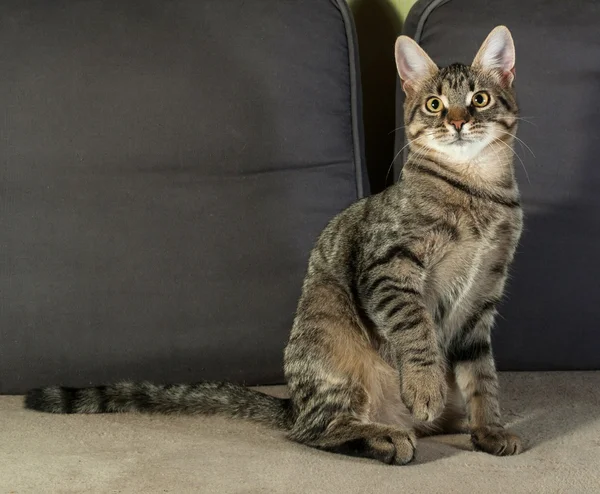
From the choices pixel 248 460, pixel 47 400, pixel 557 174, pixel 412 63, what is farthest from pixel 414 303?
pixel 47 400

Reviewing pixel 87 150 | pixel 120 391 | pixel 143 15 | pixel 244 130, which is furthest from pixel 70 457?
pixel 143 15

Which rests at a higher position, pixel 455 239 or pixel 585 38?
pixel 585 38

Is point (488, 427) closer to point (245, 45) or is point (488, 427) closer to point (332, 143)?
point (332, 143)

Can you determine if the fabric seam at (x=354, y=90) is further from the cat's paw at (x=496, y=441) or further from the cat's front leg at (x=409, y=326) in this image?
the cat's paw at (x=496, y=441)

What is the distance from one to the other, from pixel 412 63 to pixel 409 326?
1.93ft

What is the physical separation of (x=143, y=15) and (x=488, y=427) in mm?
1185

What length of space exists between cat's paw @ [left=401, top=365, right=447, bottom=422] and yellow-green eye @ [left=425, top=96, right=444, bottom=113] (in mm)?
527

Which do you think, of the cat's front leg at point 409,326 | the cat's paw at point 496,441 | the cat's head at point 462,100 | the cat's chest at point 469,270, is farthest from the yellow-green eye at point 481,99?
the cat's paw at point 496,441

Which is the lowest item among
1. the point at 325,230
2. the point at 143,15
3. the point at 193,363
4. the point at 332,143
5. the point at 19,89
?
the point at 193,363

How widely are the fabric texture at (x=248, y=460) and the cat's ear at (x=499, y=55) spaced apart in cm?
72

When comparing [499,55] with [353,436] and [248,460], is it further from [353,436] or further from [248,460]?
[248,460]

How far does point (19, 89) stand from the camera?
6.52 ft

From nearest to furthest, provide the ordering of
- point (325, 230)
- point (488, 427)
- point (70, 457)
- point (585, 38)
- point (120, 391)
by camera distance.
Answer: point (70, 457) → point (488, 427) → point (120, 391) → point (325, 230) → point (585, 38)

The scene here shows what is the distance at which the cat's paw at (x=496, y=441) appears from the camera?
64.7 inches
